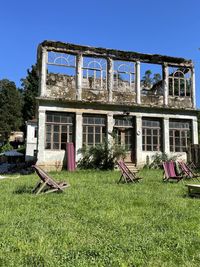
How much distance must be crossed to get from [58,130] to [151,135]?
6.20 meters

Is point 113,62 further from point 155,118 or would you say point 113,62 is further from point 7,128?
point 7,128

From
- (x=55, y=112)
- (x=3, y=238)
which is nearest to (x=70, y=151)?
(x=55, y=112)

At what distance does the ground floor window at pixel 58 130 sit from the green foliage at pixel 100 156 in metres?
1.20

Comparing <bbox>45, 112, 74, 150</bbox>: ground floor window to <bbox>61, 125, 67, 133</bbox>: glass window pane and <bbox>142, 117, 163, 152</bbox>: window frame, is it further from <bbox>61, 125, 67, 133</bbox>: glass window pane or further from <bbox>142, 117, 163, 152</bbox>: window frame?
<bbox>142, 117, 163, 152</bbox>: window frame

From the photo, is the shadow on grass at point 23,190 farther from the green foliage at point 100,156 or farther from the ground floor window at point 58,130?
the green foliage at point 100,156

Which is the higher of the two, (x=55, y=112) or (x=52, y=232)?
(x=55, y=112)

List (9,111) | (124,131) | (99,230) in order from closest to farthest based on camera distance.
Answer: (99,230)
(124,131)
(9,111)

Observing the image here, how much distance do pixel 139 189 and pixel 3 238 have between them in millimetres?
6304

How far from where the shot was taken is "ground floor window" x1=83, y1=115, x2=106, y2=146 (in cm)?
1994

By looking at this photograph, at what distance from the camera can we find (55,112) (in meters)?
19.3

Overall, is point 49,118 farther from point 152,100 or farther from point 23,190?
point 23,190

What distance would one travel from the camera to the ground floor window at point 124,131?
20.6 meters

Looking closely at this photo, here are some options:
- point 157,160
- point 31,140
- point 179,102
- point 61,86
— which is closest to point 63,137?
point 61,86

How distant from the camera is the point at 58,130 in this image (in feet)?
63.4
